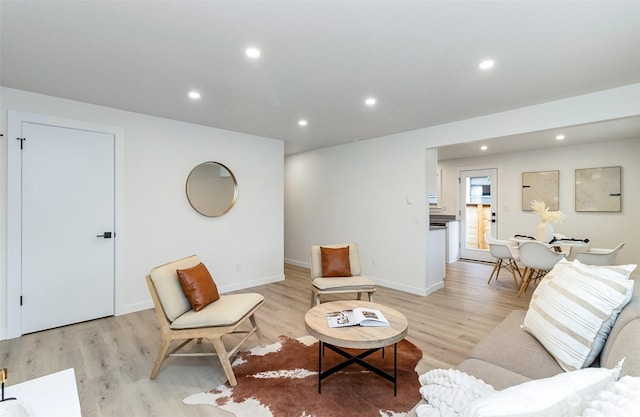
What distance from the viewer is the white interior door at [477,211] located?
6430 mm

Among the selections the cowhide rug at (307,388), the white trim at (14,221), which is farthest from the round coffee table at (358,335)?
the white trim at (14,221)

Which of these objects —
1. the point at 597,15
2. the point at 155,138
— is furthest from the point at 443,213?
the point at 155,138

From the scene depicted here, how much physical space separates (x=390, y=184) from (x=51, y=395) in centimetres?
419

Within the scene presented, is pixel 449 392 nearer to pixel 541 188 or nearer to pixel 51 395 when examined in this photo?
pixel 51 395

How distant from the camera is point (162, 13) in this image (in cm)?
169

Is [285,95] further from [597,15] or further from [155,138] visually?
[597,15]

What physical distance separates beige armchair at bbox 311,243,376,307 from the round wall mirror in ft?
5.35

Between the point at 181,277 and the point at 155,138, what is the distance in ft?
7.25

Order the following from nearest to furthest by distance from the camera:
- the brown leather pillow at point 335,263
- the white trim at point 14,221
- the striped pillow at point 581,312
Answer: the striped pillow at point 581,312 < the white trim at point 14,221 < the brown leather pillow at point 335,263

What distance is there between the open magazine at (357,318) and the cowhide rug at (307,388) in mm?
446

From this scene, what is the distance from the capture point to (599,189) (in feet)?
16.8

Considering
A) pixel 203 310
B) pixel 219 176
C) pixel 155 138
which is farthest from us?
pixel 219 176

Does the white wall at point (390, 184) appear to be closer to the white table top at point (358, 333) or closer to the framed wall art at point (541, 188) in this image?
the framed wall art at point (541, 188)

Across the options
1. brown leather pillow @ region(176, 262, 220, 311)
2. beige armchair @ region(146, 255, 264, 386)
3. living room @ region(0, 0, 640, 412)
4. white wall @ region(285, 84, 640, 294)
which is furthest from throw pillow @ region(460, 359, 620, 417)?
white wall @ region(285, 84, 640, 294)
